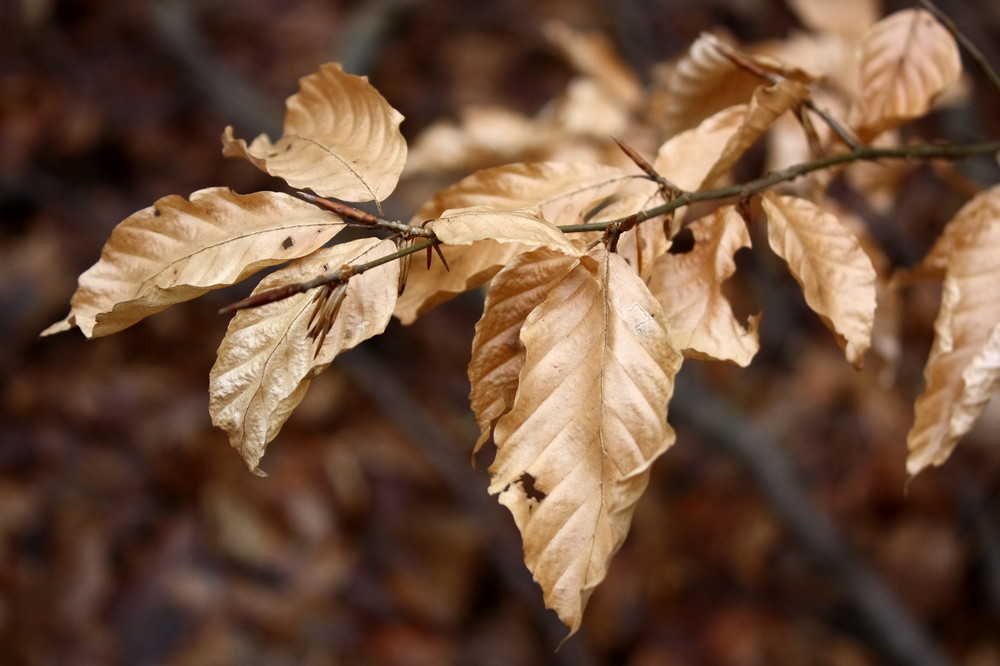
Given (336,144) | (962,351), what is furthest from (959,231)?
(336,144)

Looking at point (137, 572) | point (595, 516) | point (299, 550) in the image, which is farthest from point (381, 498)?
point (595, 516)

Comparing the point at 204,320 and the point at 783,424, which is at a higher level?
the point at 204,320

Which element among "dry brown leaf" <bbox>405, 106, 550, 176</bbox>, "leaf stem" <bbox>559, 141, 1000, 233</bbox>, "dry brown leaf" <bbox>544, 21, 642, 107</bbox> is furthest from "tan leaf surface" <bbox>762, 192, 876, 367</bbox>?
"dry brown leaf" <bbox>544, 21, 642, 107</bbox>

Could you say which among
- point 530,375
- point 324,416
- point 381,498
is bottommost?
point 381,498

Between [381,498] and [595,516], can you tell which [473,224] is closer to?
[595,516]

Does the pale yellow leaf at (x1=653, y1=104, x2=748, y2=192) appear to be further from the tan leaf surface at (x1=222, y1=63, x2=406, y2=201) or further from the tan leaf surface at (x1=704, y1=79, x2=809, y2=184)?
the tan leaf surface at (x1=222, y1=63, x2=406, y2=201)

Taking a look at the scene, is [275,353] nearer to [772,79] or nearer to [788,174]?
[788,174]
